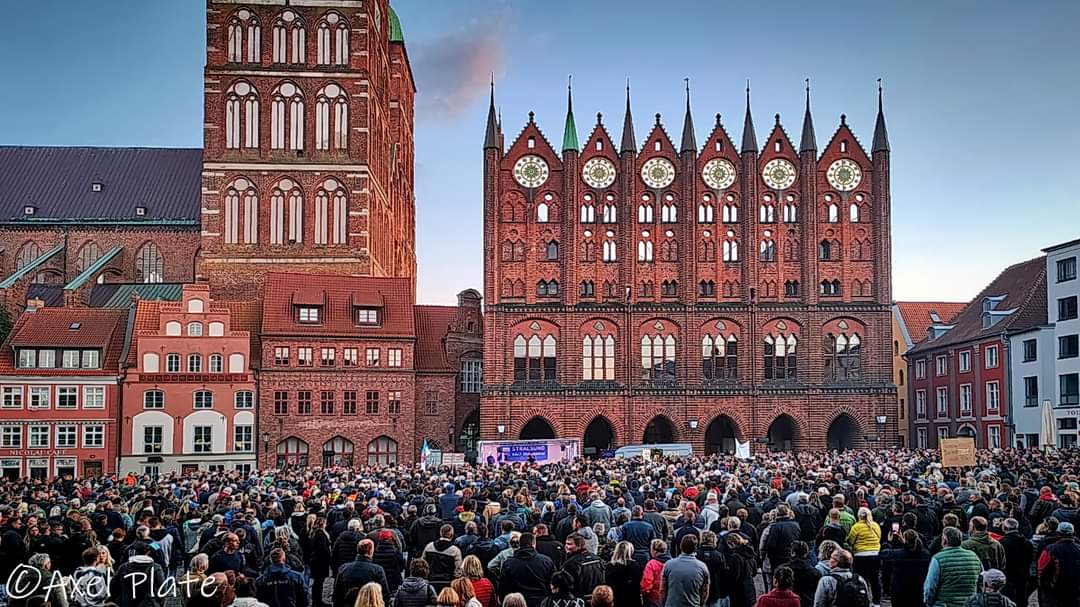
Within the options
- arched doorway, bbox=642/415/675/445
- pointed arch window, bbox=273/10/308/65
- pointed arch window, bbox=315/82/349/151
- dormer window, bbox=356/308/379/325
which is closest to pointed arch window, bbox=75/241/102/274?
pointed arch window, bbox=315/82/349/151

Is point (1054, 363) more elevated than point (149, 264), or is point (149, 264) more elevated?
point (149, 264)

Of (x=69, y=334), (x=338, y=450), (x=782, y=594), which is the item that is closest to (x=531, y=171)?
(x=338, y=450)

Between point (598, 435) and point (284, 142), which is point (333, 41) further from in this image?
point (598, 435)

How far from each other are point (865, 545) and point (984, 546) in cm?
222

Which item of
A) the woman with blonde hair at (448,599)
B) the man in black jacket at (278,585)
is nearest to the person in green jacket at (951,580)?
the woman with blonde hair at (448,599)

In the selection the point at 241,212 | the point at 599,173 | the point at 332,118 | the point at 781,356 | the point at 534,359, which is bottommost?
the point at 534,359

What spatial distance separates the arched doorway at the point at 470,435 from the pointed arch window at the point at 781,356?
1531 centimetres

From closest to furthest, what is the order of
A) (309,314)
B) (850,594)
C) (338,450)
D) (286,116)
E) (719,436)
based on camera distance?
(850,594)
(338,450)
(309,314)
(719,436)
(286,116)

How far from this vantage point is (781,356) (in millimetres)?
63844

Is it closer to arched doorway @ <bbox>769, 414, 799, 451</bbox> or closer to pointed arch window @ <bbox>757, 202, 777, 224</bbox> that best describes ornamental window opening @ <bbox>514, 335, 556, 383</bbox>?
arched doorway @ <bbox>769, 414, 799, 451</bbox>

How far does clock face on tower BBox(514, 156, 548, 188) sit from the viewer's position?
63.1m

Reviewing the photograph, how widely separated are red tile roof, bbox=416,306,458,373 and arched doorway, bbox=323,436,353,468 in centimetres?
577

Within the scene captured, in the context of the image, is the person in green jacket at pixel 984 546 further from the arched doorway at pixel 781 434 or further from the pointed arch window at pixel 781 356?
the arched doorway at pixel 781 434

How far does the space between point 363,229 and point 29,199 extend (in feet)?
72.1
